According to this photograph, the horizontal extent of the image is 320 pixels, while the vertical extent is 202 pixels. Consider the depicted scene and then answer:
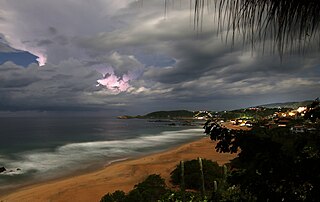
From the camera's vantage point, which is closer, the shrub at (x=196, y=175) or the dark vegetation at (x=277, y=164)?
the dark vegetation at (x=277, y=164)

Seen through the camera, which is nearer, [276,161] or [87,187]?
[276,161]

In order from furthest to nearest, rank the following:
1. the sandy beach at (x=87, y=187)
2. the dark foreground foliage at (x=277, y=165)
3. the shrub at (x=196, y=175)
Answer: the sandy beach at (x=87, y=187), the shrub at (x=196, y=175), the dark foreground foliage at (x=277, y=165)

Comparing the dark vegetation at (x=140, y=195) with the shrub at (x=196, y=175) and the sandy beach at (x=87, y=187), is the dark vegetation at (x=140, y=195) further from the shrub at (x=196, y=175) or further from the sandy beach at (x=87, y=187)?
the shrub at (x=196, y=175)

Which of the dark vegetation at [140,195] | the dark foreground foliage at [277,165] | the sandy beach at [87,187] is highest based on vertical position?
the dark foreground foliage at [277,165]

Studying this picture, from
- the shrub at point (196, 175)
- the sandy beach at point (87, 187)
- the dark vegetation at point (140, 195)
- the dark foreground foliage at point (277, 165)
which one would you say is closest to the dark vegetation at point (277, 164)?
the dark foreground foliage at point (277, 165)

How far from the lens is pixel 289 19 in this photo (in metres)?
1.56

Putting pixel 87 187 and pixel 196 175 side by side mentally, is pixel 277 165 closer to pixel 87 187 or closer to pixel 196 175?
pixel 196 175

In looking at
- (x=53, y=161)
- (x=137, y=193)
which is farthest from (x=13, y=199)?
(x=53, y=161)

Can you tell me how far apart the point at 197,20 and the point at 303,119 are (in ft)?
3.29

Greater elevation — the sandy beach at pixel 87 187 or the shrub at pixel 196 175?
the shrub at pixel 196 175

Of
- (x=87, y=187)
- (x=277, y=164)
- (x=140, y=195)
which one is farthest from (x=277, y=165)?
(x=87, y=187)

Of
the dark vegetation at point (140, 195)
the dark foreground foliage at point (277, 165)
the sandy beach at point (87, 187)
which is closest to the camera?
the dark foreground foliage at point (277, 165)

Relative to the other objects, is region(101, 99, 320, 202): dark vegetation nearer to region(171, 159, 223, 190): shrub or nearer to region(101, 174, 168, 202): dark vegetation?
region(101, 174, 168, 202): dark vegetation

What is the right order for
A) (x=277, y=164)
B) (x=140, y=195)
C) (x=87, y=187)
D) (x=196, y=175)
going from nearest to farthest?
(x=277, y=164)
(x=140, y=195)
(x=196, y=175)
(x=87, y=187)
